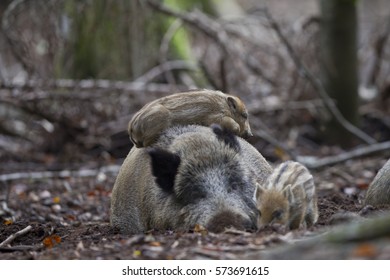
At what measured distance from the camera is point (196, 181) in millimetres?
6285

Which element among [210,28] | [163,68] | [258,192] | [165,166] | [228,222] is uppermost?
[210,28]

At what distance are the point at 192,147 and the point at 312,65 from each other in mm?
8158

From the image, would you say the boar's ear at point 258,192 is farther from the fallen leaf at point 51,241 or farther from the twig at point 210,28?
the twig at point 210,28

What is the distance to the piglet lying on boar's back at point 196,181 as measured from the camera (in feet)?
20.0

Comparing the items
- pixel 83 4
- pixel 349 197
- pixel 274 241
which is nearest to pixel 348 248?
pixel 274 241

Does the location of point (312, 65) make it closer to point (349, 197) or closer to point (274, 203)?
point (349, 197)

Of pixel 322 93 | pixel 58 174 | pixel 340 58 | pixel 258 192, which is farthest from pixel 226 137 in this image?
pixel 340 58

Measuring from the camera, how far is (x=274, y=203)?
576 centimetres

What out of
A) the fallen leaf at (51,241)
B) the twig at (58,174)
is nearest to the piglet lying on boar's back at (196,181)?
the fallen leaf at (51,241)

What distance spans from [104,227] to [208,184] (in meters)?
1.72

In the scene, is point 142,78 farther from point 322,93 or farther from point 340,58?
point 322,93

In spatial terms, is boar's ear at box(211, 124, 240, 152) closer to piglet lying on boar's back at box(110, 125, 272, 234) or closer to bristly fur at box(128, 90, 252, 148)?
piglet lying on boar's back at box(110, 125, 272, 234)

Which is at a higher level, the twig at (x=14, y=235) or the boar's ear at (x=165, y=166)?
the boar's ear at (x=165, y=166)

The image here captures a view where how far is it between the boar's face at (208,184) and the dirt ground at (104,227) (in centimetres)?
20
